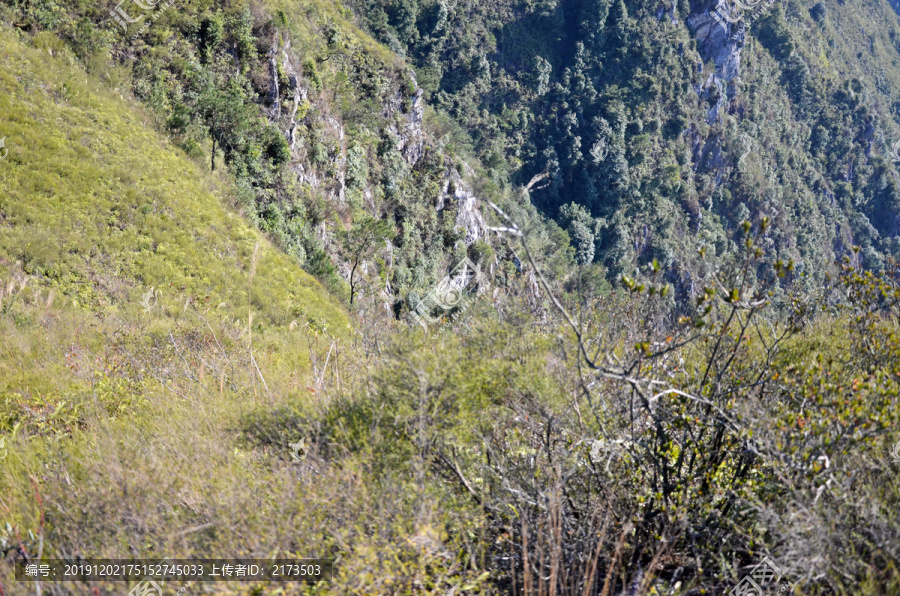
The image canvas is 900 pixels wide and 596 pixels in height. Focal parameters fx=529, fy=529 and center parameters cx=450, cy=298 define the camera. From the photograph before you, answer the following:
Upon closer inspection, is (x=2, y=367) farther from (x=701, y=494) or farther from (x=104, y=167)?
(x=104, y=167)

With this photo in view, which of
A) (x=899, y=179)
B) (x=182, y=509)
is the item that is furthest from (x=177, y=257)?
(x=899, y=179)

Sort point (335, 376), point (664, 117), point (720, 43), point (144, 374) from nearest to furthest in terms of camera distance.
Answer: point (335, 376), point (144, 374), point (664, 117), point (720, 43)

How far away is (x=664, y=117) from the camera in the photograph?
75.2 meters

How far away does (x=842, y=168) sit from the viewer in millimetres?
89188

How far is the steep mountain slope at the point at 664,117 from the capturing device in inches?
2532

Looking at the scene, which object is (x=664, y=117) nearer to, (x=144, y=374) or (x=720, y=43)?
(x=720, y=43)

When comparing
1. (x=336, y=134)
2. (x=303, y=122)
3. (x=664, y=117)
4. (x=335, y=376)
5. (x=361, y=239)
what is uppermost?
(x=664, y=117)

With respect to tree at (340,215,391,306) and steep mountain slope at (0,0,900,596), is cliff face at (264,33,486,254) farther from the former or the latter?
tree at (340,215,391,306)

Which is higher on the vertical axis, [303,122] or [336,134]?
[303,122]

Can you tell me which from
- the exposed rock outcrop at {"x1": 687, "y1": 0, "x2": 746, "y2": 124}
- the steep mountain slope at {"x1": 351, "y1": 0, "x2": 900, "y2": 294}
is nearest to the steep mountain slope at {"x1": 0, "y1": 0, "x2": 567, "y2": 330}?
the steep mountain slope at {"x1": 351, "y1": 0, "x2": 900, "y2": 294}

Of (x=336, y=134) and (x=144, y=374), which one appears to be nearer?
(x=144, y=374)

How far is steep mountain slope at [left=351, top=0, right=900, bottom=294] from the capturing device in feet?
211

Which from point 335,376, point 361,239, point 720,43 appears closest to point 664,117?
point 720,43

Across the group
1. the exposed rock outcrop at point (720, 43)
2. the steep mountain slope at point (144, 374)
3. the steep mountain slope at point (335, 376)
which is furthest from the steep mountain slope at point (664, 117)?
the steep mountain slope at point (144, 374)
